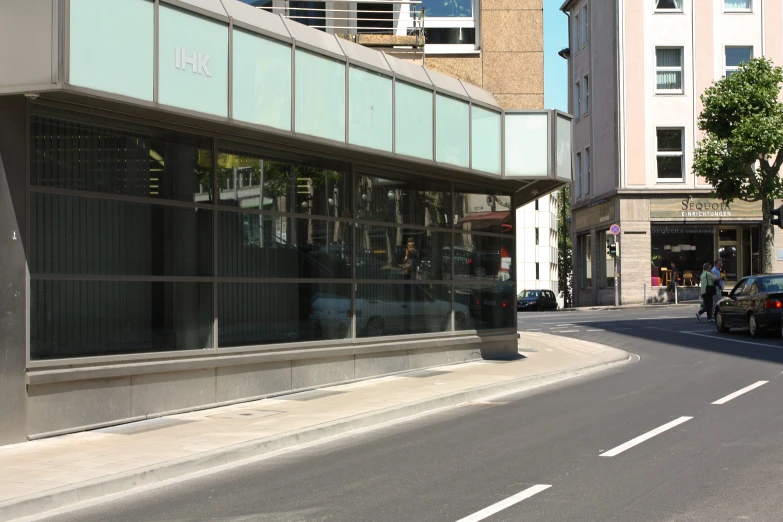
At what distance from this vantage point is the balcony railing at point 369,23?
76.7 feet

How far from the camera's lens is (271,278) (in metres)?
14.5

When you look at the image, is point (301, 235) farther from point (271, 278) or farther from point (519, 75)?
point (519, 75)

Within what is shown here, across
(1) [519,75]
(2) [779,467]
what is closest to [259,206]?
(2) [779,467]

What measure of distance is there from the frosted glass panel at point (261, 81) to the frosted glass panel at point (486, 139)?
17.6 feet

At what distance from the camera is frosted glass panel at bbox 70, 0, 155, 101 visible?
33.4 feet

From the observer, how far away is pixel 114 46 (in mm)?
10625

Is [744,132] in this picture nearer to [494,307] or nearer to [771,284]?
[771,284]

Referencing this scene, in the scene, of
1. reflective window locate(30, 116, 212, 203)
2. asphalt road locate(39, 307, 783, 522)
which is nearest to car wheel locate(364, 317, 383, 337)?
asphalt road locate(39, 307, 783, 522)

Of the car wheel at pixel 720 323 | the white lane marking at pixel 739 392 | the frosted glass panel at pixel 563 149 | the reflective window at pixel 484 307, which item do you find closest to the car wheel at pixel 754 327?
the car wheel at pixel 720 323

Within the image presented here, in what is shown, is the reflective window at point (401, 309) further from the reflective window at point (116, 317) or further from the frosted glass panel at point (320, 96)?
the reflective window at point (116, 317)

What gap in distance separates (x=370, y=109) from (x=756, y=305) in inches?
519

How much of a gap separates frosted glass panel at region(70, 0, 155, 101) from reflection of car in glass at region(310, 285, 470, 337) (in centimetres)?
545

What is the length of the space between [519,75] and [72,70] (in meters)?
19.1

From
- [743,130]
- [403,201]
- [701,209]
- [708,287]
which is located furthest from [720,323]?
[701,209]
